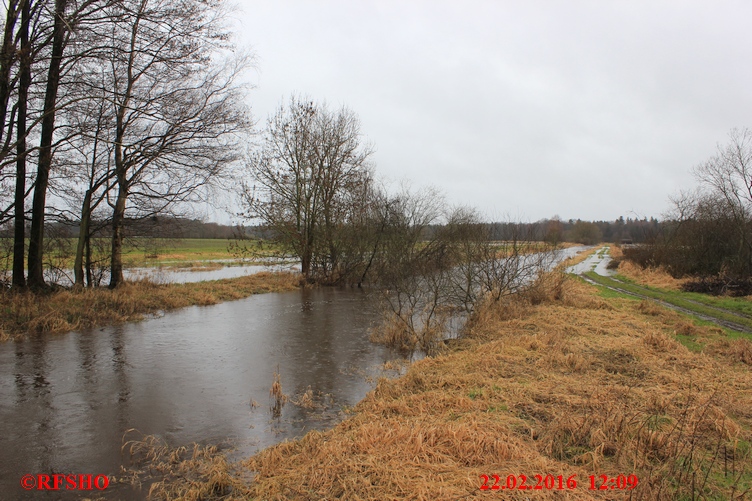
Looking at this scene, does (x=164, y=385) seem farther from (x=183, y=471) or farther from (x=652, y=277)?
(x=652, y=277)

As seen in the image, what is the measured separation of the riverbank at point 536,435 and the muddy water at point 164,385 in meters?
0.99

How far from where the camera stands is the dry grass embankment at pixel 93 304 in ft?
34.0

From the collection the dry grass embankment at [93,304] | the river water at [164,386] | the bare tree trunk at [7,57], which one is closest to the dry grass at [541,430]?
the river water at [164,386]

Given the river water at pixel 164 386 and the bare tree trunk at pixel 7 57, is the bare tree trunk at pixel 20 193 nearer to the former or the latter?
the bare tree trunk at pixel 7 57

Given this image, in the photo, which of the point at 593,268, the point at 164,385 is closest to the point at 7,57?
the point at 164,385

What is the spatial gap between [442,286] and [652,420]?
7.76m

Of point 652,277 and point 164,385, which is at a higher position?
point 652,277

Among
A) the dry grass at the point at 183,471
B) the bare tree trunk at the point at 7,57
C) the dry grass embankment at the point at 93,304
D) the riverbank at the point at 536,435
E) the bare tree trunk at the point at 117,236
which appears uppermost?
the bare tree trunk at the point at 7,57

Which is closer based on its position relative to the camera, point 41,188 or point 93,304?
point 93,304

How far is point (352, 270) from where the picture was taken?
23.3 m

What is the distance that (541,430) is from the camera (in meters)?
4.67

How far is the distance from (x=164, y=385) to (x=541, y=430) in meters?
5.79
